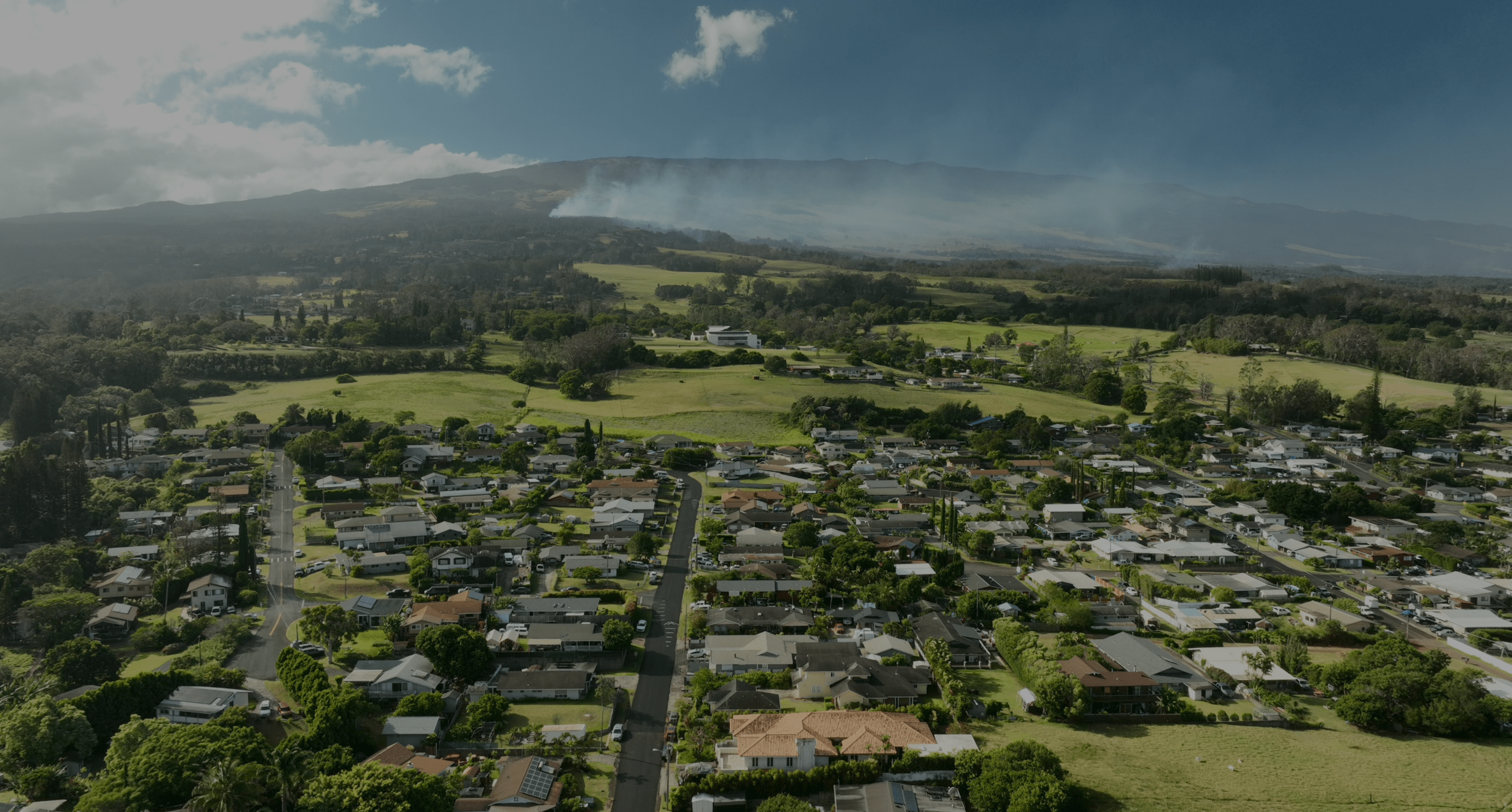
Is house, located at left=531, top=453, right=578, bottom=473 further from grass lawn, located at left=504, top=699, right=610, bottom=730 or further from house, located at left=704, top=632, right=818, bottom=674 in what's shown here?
grass lawn, located at left=504, top=699, right=610, bottom=730

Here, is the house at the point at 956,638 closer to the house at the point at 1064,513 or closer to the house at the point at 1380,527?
the house at the point at 1064,513

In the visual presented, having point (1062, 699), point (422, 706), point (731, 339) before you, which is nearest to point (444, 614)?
point (422, 706)

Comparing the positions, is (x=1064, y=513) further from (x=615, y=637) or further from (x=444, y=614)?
(x=444, y=614)

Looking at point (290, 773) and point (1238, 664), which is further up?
point (290, 773)

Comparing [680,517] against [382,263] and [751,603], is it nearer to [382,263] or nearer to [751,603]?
[751,603]

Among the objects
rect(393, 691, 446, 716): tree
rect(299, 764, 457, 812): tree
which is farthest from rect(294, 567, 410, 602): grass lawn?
rect(299, 764, 457, 812): tree

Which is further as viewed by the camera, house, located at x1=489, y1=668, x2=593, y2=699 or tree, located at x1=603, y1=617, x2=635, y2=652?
tree, located at x1=603, y1=617, x2=635, y2=652
